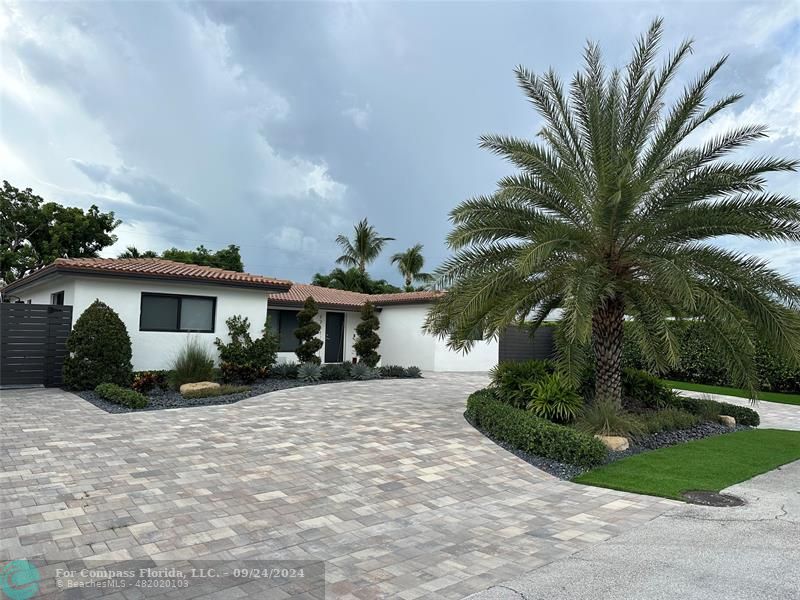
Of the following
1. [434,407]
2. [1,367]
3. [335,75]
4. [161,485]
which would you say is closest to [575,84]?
[434,407]

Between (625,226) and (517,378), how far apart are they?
3.63 m

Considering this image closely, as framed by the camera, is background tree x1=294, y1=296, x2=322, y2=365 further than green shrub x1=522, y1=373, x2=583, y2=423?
Yes

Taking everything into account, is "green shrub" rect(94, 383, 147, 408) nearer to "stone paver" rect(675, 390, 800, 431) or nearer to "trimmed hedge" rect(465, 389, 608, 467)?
"trimmed hedge" rect(465, 389, 608, 467)

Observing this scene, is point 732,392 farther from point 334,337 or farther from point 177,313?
point 177,313

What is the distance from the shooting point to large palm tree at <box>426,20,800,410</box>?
8.30 m

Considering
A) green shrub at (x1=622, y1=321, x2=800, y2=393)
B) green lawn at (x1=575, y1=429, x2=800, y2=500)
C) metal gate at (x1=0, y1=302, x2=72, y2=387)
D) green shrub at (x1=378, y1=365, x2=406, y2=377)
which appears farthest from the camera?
green shrub at (x1=622, y1=321, x2=800, y2=393)

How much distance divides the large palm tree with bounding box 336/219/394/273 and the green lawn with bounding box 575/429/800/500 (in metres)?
32.1

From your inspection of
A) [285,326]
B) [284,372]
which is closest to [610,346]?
[284,372]

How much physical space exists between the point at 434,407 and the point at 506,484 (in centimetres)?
488

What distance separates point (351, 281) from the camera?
36.9 metres

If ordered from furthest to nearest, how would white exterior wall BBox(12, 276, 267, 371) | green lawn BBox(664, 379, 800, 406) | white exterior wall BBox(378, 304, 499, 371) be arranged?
white exterior wall BBox(378, 304, 499, 371) → green lawn BBox(664, 379, 800, 406) → white exterior wall BBox(12, 276, 267, 371)

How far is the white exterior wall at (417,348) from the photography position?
20.7 m

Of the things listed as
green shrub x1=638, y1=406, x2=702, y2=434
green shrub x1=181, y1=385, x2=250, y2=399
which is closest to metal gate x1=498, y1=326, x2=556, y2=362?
green shrub x1=638, y1=406, x2=702, y2=434

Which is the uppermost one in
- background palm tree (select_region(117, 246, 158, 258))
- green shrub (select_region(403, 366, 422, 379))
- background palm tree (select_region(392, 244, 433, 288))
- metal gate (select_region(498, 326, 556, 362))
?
background palm tree (select_region(392, 244, 433, 288))
